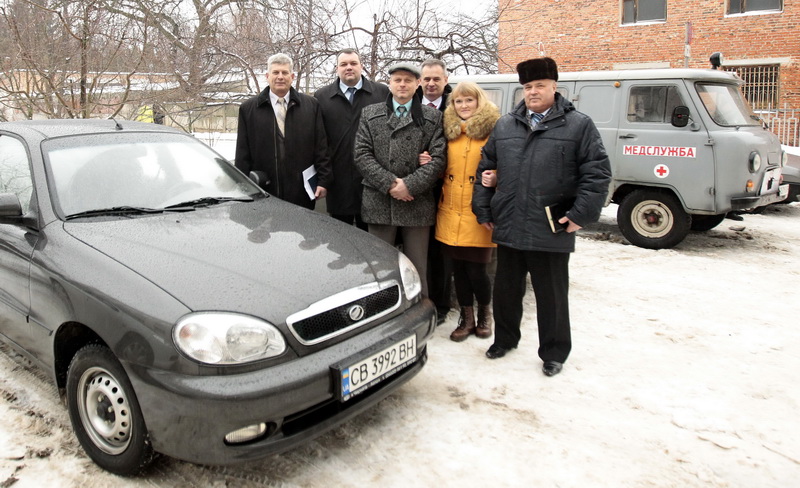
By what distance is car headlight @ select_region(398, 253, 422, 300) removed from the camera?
295cm

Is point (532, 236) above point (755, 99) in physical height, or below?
below

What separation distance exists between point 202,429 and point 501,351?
6.90 feet

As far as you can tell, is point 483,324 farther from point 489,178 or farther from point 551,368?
point 489,178

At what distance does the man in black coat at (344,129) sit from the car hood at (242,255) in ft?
3.72

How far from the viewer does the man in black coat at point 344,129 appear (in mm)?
4402

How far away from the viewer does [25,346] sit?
9.55 feet

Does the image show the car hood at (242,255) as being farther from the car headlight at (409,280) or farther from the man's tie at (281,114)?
the man's tie at (281,114)

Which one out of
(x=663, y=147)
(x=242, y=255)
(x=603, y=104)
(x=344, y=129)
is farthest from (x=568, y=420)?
(x=603, y=104)

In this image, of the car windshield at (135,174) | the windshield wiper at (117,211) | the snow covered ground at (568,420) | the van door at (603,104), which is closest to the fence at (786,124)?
the van door at (603,104)

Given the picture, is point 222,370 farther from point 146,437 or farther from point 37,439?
point 37,439

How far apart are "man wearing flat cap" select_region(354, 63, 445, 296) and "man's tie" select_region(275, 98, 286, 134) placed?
805mm

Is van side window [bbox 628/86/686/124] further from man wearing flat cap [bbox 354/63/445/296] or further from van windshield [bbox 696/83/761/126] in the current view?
man wearing flat cap [bbox 354/63/445/296]

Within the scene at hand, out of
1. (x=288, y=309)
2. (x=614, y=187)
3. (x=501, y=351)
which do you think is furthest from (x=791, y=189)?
(x=288, y=309)

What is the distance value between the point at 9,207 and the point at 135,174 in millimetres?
659
